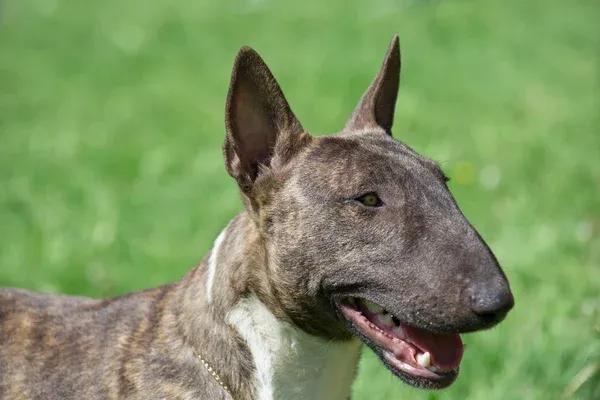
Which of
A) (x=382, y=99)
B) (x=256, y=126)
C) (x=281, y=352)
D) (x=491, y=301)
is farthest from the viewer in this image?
(x=382, y=99)

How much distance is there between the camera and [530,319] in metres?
5.64

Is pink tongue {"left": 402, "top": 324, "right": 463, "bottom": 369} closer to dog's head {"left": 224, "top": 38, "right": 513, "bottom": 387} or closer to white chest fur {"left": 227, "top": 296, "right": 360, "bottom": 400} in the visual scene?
dog's head {"left": 224, "top": 38, "right": 513, "bottom": 387}

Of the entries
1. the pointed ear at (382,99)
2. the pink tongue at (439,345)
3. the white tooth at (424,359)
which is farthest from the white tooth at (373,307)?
the pointed ear at (382,99)

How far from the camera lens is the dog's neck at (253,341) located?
3840mm

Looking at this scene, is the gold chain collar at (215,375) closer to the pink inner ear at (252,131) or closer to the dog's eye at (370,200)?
the pink inner ear at (252,131)

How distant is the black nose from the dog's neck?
691 millimetres

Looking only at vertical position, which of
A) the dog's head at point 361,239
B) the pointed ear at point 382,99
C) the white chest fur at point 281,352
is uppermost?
the pointed ear at point 382,99

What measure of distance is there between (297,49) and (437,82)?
171 centimetres

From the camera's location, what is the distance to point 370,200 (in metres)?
3.67

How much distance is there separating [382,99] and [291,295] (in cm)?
107

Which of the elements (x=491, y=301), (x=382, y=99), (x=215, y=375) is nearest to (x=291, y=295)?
(x=215, y=375)

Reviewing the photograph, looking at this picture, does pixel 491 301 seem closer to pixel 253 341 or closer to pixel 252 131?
pixel 253 341

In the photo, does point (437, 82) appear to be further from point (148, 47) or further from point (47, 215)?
point (47, 215)

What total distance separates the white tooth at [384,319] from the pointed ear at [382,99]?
2.99 ft
